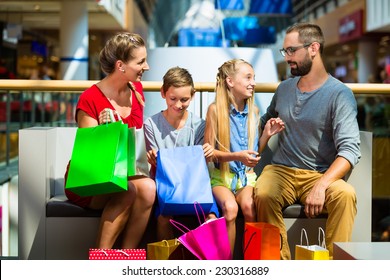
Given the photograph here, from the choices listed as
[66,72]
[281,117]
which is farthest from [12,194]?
[66,72]

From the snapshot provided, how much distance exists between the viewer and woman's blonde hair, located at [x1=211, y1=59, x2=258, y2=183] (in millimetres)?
4074

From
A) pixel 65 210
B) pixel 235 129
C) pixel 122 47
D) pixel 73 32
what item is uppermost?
pixel 73 32

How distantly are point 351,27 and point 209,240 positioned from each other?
24.2m

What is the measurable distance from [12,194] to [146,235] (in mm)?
1897

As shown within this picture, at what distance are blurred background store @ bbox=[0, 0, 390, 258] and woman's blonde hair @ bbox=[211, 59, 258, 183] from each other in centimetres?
208

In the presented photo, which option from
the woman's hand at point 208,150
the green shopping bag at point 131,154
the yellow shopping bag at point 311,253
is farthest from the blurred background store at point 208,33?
the green shopping bag at point 131,154

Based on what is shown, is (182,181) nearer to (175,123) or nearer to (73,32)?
(175,123)

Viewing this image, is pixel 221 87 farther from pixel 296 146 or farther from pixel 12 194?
pixel 12 194

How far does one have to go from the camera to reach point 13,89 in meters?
5.28

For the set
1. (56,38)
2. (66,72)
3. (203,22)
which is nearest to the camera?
(203,22)

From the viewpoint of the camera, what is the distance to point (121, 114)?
4055mm

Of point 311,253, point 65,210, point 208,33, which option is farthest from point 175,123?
point 208,33

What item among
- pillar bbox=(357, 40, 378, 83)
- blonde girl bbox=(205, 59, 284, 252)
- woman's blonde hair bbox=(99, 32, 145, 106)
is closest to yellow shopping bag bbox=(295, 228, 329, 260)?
blonde girl bbox=(205, 59, 284, 252)

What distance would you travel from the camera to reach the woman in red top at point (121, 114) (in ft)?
12.5
